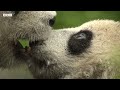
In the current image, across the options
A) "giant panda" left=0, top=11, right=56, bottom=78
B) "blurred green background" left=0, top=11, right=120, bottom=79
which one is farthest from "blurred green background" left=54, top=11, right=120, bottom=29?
"giant panda" left=0, top=11, right=56, bottom=78

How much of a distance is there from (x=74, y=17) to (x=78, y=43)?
0.30 meters

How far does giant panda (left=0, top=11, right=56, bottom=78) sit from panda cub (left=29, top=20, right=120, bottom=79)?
84mm

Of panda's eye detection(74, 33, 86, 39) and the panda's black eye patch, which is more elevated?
panda's eye detection(74, 33, 86, 39)

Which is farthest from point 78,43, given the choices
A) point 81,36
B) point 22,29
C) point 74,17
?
point 22,29

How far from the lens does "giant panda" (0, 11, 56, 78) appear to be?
14.4ft

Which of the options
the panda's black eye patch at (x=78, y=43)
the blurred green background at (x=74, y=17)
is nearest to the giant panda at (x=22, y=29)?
the blurred green background at (x=74, y=17)

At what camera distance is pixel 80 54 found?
451 centimetres

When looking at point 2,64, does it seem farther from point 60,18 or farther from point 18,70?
point 60,18

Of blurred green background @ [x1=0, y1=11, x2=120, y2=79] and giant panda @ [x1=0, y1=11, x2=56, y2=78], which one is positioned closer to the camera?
giant panda @ [x1=0, y1=11, x2=56, y2=78]

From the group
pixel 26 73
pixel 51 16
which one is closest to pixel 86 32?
pixel 51 16

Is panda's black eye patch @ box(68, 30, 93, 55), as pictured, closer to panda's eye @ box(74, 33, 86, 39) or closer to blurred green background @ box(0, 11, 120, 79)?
panda's eye @ box(74, 33, 86, 39)

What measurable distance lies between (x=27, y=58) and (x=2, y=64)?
31cm

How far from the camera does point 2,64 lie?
466cm

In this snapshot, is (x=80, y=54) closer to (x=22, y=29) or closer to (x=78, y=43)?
(x=78, y=43)
